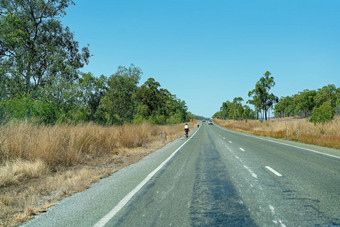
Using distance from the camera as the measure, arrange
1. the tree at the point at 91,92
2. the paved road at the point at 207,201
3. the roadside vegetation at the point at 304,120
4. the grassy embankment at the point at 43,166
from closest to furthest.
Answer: the paved road at the point at 207,201 < the grassy embankment at the point at 43,166 < the roadside vegetation at the point at 304,120 < the tree at the point at 91,92

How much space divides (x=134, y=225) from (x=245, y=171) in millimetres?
5113

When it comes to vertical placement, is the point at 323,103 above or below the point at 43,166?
above

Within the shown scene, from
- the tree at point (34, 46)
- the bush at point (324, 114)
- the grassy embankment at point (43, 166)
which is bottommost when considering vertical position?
the grassy embankment at point (43, 166)

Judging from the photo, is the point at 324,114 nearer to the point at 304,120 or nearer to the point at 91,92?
the point at 304,120

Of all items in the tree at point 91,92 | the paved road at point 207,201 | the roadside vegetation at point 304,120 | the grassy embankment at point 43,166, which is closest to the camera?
the paved road at point 207,201

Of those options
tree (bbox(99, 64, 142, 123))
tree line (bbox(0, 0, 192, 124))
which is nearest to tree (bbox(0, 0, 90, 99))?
tree line (bbox(0, 0, 192, 124))

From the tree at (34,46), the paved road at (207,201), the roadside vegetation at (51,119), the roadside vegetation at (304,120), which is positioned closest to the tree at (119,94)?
the roadside vegetation at (51,119)

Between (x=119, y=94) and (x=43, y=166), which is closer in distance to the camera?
(x=43, y=166)

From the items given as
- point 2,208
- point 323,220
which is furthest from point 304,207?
point 2,208

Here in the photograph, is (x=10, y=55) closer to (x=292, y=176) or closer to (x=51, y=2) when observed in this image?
(x=51, y=2)

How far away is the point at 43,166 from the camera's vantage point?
7.97m

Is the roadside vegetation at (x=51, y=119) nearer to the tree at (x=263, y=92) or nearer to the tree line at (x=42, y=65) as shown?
the tree line at (x=42, y=65)

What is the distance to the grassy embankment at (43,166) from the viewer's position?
4.87 metres

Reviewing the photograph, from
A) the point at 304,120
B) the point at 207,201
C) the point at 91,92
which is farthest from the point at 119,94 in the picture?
the point at 207,201
